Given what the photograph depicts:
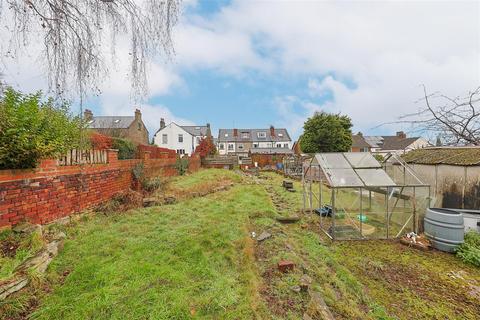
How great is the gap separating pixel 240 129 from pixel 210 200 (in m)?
41.6

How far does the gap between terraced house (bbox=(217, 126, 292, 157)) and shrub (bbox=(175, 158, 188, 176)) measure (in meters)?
26.9

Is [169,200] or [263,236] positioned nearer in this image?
[263,236]

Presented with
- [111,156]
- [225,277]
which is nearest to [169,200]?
[111,156]

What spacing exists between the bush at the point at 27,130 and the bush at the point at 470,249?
8.96m

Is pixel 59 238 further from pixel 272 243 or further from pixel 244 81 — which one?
pixel 244 81

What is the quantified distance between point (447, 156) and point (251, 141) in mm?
40556

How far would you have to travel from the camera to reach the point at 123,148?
10109 mm

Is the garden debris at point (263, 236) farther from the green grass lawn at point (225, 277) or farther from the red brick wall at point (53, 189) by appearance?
the red brick wall at point (53, 189)

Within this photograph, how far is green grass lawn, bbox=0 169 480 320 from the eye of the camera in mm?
2977

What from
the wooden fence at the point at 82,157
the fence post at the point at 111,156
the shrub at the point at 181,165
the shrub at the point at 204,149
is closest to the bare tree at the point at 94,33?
the wooden fence at the point at 82,157

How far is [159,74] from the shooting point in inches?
140

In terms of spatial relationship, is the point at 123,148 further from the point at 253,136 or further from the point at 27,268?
the point at 253,136

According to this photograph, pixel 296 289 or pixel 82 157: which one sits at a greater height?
pixel 82 157

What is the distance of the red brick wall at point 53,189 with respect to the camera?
4281 mm
